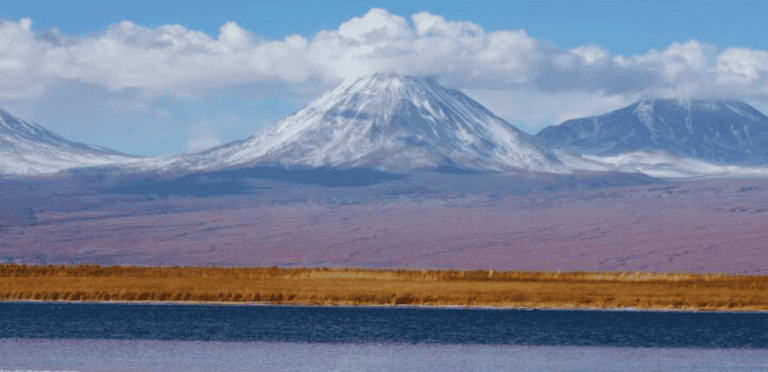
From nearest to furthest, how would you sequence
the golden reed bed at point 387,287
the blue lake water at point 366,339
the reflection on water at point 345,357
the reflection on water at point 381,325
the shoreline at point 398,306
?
the reflection on water at point 345,357 < the blue lake water at point 366,339 < the reflection on water at point 381,325 < the shoreline at point 398,306 < the golden reed bed at point 387,287

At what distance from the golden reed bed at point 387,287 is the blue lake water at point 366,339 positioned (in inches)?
117

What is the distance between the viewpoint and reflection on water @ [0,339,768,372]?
32781mm

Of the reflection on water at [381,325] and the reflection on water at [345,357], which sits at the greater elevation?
the reflection on water at [345,357]

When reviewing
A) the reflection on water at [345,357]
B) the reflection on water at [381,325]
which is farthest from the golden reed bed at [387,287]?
the reflection on water at [345,357]

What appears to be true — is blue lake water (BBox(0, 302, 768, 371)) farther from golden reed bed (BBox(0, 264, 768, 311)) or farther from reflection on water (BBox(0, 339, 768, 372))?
golden reed bed (BBox(0, 264, 768, 311))

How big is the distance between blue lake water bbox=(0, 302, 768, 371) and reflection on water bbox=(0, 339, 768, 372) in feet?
0.10

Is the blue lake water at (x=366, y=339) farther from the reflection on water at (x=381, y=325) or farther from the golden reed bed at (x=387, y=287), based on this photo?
the golden reed bed at (x=387, y=287)

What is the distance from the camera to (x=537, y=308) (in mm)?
52812

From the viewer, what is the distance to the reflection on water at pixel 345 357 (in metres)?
32.8

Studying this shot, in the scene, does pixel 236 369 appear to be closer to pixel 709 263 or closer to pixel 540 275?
pixel 540 275

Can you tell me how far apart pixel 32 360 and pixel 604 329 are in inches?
820

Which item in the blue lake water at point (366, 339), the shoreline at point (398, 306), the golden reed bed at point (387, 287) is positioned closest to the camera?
the blue lake water at point (366, 339)

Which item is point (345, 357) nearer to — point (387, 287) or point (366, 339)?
point (366, 339)

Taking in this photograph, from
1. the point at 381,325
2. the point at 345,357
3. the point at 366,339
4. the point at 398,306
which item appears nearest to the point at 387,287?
the point at 398,306
